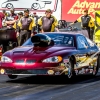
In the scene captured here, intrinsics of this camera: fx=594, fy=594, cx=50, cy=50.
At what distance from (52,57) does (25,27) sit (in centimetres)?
832

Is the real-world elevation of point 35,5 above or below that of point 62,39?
below

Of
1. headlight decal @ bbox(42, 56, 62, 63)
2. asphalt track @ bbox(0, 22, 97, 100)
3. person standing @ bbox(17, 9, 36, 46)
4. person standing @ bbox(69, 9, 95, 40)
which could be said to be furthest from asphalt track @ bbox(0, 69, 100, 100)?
person standing @ bbox(69, 9, 95, 40)

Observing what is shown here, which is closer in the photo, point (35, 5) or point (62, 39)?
point (62, 39)

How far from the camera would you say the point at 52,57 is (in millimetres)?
13164

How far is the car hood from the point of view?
13248 millimetres

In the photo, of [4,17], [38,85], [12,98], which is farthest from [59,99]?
[4,17]

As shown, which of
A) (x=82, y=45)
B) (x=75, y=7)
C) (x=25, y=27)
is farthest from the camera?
(x=75, y=7)

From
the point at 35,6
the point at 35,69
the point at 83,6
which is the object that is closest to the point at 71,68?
the point at 35,69

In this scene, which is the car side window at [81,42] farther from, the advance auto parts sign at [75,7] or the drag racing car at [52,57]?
the advance auto parts sign at [75,7]

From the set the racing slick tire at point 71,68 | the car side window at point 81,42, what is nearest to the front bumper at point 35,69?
the racing slick tire at point 71,68

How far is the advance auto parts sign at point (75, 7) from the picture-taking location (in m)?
31.0

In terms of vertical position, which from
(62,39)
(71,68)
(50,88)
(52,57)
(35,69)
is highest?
(62,39)

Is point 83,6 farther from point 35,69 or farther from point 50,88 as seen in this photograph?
point 50,88

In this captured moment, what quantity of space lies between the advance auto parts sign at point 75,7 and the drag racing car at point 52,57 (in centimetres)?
1594
